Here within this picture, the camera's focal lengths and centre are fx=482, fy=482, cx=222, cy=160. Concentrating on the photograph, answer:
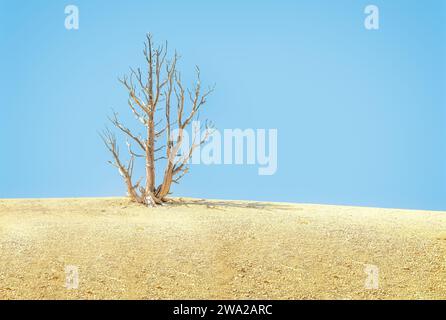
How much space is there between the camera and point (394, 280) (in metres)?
8.31

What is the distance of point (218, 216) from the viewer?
12102mm

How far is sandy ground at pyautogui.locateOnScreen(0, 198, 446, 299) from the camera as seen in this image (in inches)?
305

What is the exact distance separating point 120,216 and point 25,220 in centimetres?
225

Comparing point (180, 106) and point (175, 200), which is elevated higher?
point (180, 106)

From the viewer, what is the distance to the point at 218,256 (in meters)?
8.95

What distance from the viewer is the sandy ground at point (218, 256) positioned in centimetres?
776

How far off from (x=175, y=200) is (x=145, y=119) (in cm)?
291
